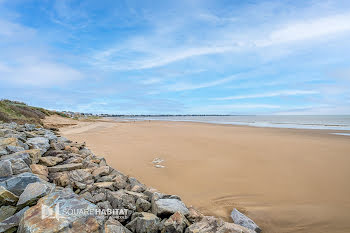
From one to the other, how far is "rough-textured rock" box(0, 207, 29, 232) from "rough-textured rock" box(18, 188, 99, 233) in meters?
0.15

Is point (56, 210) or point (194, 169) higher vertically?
point (56, 210)

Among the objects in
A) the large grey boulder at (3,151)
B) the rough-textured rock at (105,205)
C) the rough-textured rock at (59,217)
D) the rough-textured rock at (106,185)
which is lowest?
the rough-textured rock at (105,205)

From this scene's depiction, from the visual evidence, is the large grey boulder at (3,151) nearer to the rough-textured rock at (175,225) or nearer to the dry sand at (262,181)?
the dry sand at (262,181)

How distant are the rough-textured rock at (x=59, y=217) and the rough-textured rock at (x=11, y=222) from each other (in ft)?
0.49

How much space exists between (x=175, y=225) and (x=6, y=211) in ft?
7.24

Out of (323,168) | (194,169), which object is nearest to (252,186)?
(194,169)

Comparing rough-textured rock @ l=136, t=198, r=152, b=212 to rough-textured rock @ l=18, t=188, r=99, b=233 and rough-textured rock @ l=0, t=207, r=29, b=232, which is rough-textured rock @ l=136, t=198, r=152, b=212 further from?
rough-textured rock @ l=0, t=207, r=29, b=232

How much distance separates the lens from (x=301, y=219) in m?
3.57

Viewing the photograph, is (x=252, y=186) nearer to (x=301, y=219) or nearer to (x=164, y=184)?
(x=301, y=219)

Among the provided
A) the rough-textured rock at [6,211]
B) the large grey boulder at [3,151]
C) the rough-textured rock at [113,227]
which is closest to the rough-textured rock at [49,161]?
the large grey boulder at [3,151]

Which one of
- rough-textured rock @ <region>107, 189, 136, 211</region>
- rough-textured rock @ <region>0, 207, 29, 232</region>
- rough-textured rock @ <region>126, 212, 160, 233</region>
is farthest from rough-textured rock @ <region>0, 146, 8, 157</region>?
rough-textured rock @ <region>126, 212, 160, 233</region>

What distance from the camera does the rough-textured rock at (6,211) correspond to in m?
2.38

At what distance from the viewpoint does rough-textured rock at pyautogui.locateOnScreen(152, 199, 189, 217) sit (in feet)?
10.1

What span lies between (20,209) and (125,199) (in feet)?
4.70
